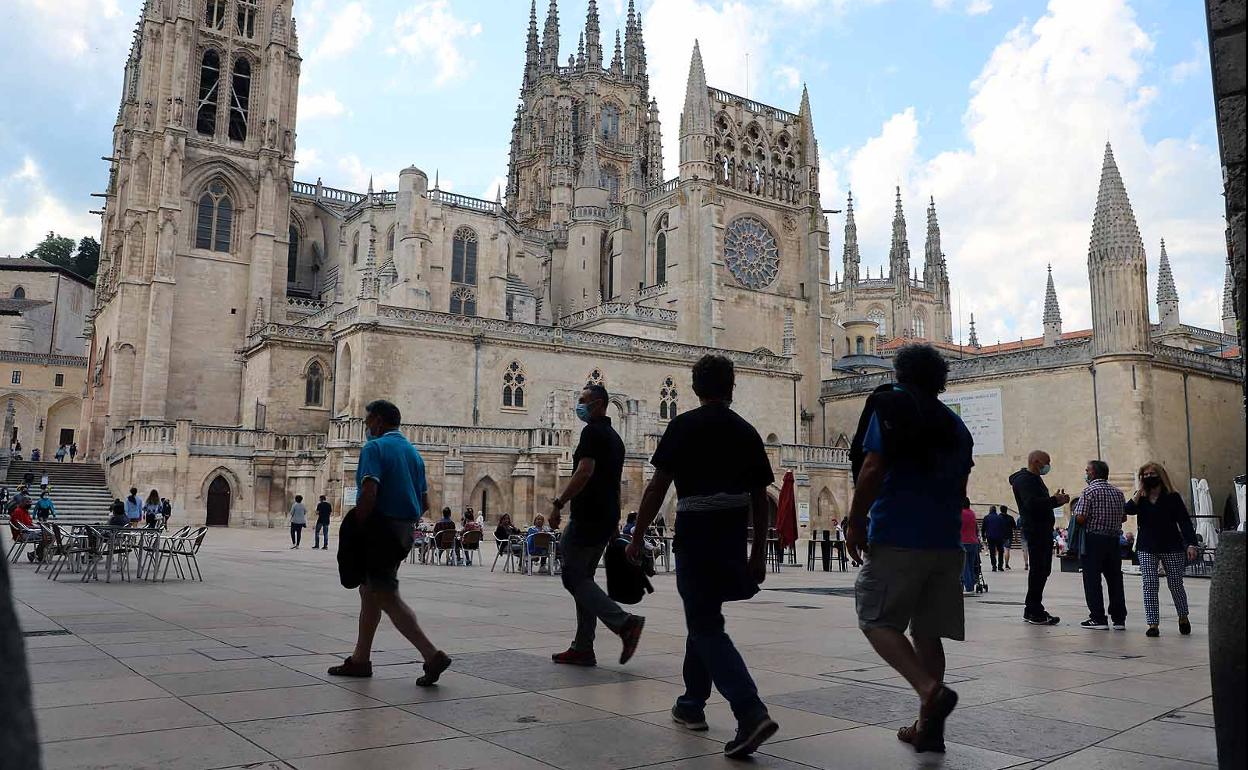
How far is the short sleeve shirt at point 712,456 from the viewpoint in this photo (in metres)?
4.43

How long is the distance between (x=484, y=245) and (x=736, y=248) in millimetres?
12421

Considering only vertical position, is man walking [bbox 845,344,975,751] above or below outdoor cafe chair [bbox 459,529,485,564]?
above

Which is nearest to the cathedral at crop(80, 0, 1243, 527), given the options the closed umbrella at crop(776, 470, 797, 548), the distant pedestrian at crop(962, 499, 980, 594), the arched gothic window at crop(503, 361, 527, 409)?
the arched gothic window at crop(503, 361, 527, 409)

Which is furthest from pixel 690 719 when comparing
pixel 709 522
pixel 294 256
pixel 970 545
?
pixel 294 256

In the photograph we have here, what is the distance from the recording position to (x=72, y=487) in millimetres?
33781

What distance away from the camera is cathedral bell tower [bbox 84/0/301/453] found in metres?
40.4

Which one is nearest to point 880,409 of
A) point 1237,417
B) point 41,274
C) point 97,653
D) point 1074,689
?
point 1074,689

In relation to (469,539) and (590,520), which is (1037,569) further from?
(469,539)

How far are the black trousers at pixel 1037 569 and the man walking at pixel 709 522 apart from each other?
18.9 feet

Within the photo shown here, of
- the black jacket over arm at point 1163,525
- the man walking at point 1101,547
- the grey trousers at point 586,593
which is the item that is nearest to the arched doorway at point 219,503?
the grey trousers at point 586,593

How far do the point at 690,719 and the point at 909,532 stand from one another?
1330 mm

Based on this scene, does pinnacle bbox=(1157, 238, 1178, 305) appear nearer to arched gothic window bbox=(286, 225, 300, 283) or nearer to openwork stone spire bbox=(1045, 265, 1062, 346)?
openwork stone spire bbox=(1045, 265, 1062, 346)

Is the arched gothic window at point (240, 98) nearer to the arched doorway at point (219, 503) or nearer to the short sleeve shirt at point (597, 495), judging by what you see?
the arched doorway at point (219, 503)

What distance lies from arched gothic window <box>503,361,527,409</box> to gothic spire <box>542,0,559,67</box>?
41.3 meters
